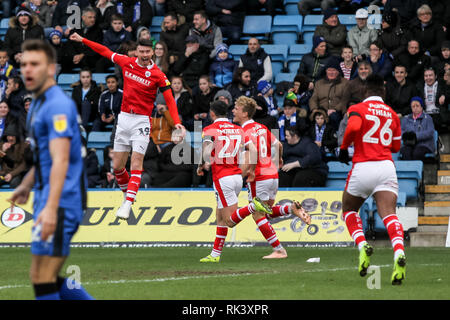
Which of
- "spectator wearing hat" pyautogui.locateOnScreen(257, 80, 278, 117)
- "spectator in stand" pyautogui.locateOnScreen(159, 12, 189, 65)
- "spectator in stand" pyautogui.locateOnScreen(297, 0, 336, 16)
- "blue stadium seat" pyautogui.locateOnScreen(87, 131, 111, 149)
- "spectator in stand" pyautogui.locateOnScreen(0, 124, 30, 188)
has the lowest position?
"spectator in stand" pyautogui.locateOnScreen(0, 124, 30, 188)

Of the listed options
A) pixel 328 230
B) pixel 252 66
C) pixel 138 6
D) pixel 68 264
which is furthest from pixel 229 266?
pixel 138 6

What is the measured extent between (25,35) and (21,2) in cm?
322

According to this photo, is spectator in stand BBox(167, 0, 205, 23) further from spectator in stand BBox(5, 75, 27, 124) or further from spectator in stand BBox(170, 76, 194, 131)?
spectator in stand BBox(5, 75, 27, 124)

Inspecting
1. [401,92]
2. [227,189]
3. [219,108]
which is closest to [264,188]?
[227,189]

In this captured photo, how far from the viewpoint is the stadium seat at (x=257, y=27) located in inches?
936

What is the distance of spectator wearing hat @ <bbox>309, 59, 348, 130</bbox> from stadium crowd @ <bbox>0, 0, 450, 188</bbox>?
0.03m

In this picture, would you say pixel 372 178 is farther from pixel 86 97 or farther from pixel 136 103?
Answer: pixel 86 97

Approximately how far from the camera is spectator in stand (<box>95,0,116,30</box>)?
23909 mm

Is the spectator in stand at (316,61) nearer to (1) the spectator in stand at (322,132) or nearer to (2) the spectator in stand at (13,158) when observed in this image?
(1) the spectator in stand at (322,132)

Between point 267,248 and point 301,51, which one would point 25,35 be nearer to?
point 301,51

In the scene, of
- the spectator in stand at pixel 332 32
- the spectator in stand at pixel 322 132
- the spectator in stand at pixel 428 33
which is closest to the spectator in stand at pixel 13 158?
the spectator in stand at pixel 322 132

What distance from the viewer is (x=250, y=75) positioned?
824 inches

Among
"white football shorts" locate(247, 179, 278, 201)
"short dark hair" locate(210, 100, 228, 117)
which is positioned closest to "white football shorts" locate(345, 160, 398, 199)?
"short dark hair" locate(210, 100, 228, 117)

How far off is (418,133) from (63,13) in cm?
1127
